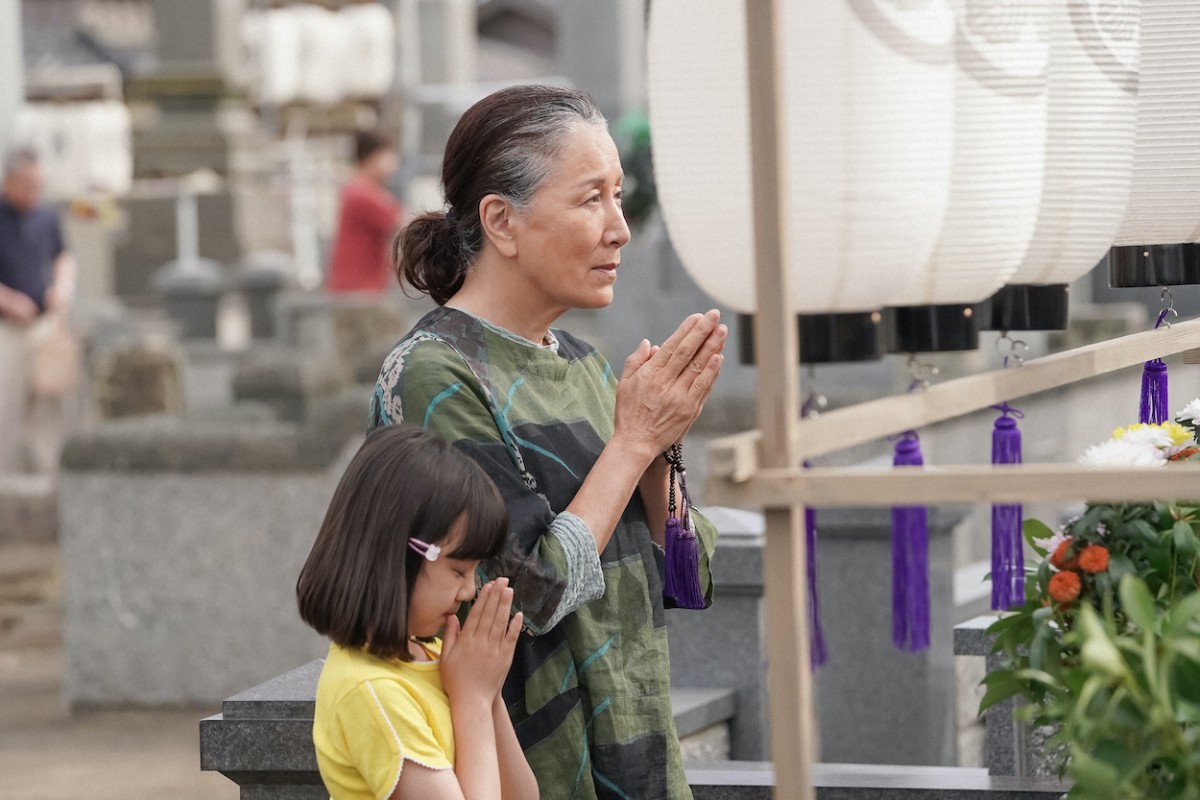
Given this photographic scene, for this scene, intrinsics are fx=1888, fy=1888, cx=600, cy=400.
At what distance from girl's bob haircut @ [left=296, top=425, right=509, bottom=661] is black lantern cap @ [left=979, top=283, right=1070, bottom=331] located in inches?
32.7

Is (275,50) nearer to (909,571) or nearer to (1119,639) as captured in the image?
(909,571)

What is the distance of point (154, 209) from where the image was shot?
74.5ft

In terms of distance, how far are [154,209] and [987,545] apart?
1705cm

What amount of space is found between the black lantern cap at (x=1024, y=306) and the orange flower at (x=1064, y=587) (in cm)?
59

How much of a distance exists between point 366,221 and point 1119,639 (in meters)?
8.63

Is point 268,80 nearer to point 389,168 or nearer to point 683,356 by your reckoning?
point 389,168

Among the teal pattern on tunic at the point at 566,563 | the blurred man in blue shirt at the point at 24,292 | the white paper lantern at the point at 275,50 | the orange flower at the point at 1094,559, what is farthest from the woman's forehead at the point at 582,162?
the white paper lantern at the point at 275,50

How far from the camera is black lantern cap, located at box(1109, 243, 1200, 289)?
3277 millimetres

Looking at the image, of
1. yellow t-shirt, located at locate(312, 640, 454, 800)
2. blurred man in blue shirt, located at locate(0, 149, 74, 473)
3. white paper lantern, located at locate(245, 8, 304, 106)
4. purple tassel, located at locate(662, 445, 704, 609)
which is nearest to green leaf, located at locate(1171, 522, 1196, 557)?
purple tassel, located at locate(662, 445, 704, 609)

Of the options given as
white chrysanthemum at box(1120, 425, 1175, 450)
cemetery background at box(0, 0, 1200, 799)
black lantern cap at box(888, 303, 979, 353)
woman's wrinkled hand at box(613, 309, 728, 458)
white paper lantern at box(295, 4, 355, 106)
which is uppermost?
white paper lantern at box(295, 4, 355, 106)

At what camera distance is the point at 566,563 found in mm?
2533

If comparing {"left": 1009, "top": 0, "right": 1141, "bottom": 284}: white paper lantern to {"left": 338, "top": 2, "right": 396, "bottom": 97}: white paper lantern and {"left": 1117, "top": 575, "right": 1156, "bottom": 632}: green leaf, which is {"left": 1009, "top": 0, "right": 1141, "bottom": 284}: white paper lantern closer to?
{"left": 1117, "top": 575, "right": 1156, "bottom": 632}: green leaf

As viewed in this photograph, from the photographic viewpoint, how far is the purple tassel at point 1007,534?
107 inches

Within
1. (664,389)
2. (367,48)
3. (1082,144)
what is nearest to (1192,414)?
(1082,144)
